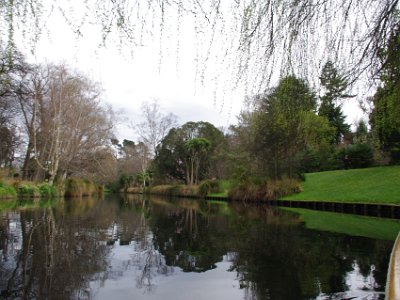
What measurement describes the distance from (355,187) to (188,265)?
57.7 ft

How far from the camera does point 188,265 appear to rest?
587cm

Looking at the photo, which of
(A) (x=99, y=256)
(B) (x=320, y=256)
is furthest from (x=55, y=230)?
(B) (x=320, y=256)

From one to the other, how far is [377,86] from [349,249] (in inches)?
182

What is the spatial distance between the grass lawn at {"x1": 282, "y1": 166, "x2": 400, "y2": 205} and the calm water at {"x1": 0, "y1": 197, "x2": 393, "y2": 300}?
967 centimetres

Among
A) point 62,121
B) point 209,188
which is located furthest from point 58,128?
point 209,188

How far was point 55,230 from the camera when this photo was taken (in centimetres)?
920

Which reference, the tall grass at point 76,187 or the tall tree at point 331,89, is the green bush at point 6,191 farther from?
the tall tree at point 331,89

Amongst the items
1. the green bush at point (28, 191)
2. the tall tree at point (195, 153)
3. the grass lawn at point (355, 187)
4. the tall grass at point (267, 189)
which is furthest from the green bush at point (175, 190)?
the green bush at point (28, 191)

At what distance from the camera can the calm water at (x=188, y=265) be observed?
4.31 m

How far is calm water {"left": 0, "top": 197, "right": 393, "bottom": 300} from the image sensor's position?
170 inches

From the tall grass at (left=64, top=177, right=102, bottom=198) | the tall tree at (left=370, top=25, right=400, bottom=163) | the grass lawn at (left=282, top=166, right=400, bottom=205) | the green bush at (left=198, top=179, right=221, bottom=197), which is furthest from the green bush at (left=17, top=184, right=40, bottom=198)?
the tall tree at (left=370, top=25, right=400, bottom=163)

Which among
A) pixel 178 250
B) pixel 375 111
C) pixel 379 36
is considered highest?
pixel 379 36

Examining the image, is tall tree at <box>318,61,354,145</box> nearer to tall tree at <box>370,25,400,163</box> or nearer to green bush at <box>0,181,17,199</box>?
tall tree at <box>370,25,400,163</box>

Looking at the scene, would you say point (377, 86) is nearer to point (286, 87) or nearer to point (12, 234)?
point (286, 87)
